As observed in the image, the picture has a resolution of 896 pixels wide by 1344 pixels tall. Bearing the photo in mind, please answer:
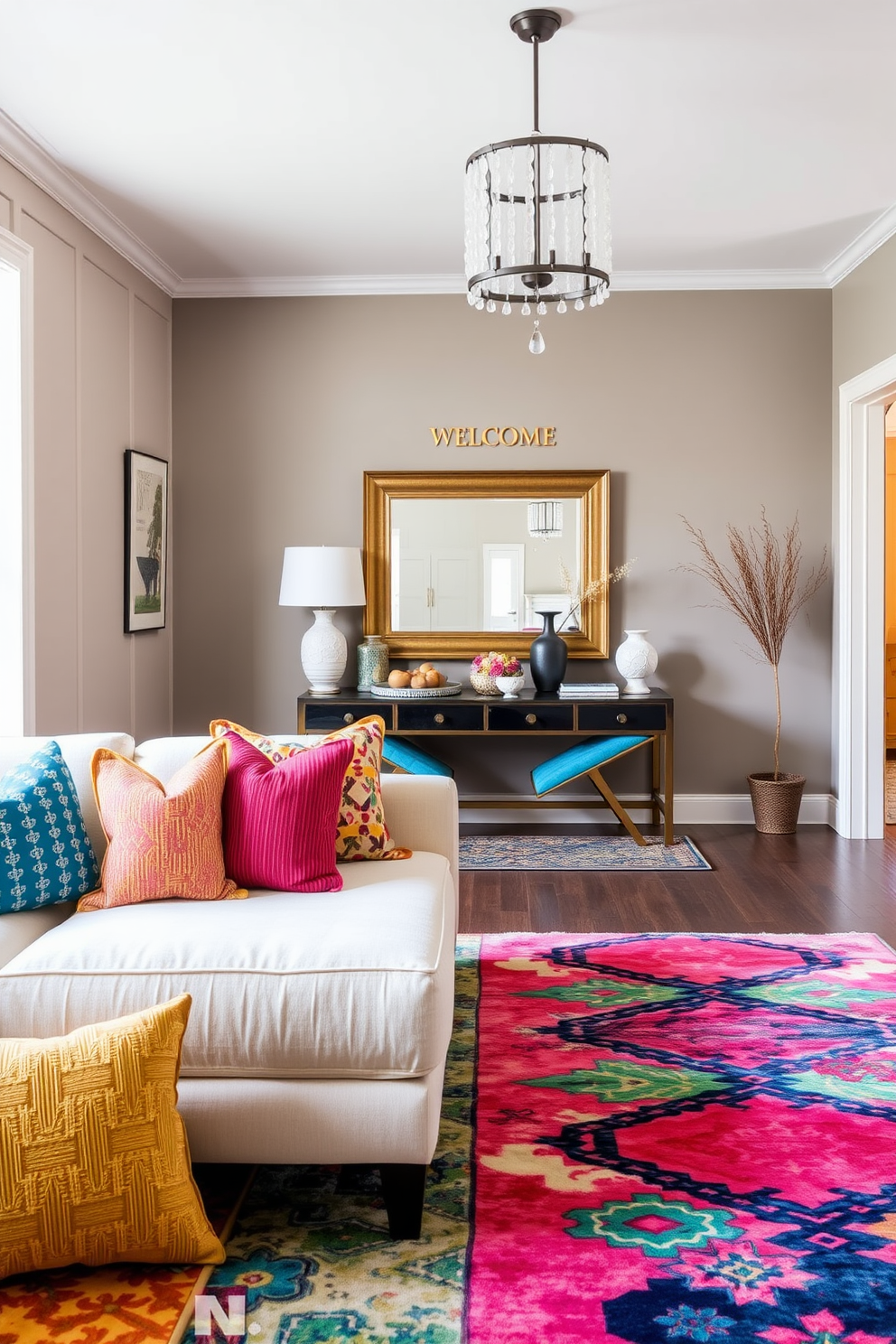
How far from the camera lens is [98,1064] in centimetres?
180

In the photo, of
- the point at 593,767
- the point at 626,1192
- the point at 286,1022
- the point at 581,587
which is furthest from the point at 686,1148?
the point at 581,587

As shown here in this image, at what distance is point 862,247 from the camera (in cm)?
484

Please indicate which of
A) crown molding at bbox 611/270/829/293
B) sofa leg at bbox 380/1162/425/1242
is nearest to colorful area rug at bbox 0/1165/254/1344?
sofa leg at bbox 380/1162/425/1242

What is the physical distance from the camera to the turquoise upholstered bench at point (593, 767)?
4.90 metres

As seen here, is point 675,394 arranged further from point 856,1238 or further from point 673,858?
point 856,1238

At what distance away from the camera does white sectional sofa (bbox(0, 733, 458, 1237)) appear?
1.96m

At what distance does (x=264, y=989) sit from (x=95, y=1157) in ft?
1.25

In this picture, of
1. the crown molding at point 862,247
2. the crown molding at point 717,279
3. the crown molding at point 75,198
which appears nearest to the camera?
the crown molding at point 75,198

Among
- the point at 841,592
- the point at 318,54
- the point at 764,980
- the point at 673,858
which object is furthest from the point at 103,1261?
the point at 841,592

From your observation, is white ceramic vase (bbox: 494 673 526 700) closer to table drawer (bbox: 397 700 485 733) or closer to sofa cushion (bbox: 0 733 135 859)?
table drawer (bbox: 397 700 485 733)

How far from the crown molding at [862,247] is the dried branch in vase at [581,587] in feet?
5.30

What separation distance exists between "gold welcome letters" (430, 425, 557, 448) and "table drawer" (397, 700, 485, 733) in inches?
53.3

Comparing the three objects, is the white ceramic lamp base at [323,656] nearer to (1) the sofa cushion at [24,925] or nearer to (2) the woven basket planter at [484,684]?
(2) the woven basket planter at [484,684]

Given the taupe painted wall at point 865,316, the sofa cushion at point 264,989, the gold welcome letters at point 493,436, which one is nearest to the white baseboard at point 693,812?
the gold welcome letters at point 493,436
